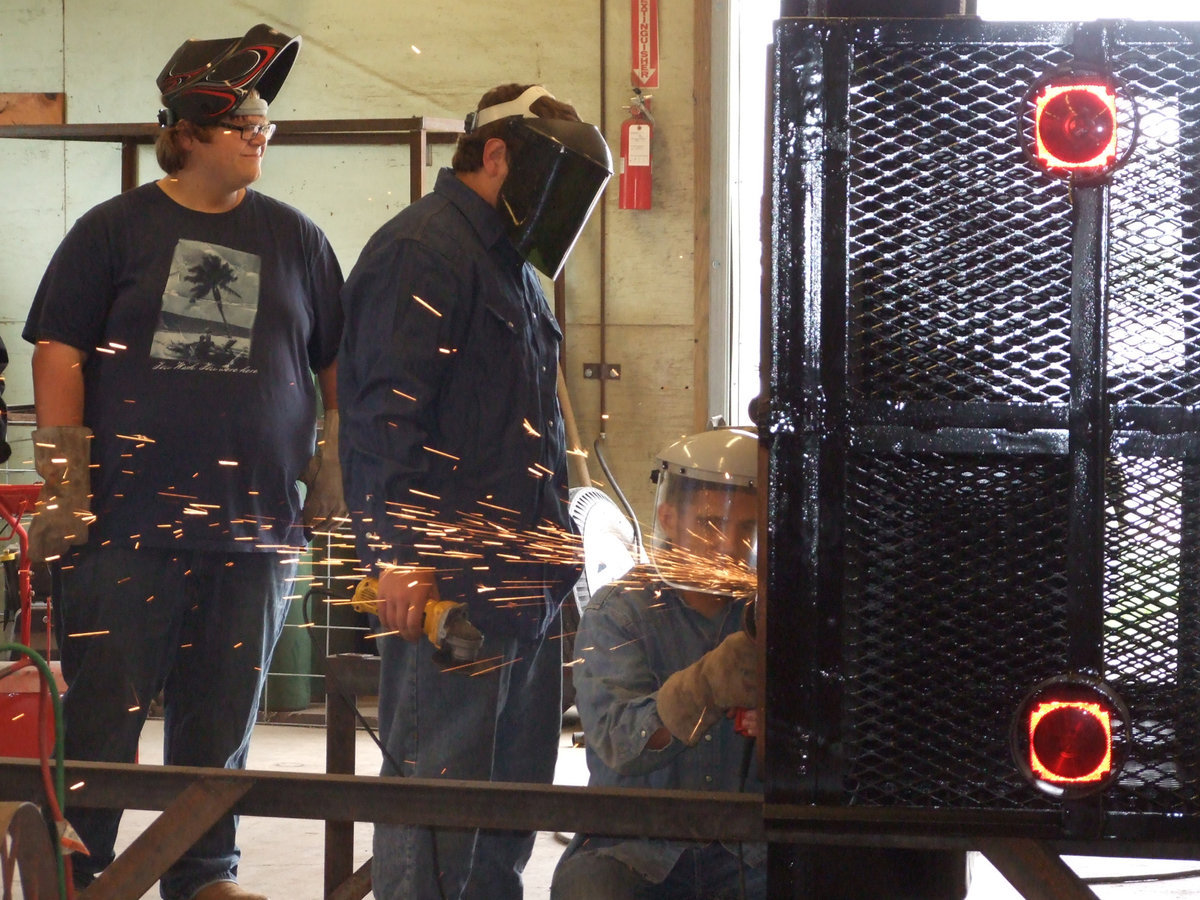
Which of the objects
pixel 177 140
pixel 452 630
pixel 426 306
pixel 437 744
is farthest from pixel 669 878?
pixel 177 140

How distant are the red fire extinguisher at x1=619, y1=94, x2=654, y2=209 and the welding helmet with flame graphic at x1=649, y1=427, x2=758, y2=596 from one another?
3.47 metres

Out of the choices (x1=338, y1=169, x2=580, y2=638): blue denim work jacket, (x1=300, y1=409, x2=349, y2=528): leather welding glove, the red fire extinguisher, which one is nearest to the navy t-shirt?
(x1=300, y1=409, x2=349, y2=528): leather welding glove

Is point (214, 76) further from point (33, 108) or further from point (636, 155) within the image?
point (33, 108)

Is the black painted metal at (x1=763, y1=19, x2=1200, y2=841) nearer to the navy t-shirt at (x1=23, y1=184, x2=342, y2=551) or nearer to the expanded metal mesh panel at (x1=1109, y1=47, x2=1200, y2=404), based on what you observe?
the expanded metal mesh panel at (x1=1109, y1=47, x2=1200, y2=404)

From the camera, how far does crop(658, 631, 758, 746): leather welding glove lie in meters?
1.75

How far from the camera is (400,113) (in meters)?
5.95

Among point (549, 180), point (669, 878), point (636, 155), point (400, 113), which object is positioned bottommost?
point (669, 878)

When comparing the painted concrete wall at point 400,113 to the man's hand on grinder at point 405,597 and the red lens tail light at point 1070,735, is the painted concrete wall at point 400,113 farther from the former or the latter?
the red lens tail light at point 1070,735

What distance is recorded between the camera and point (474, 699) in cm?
223

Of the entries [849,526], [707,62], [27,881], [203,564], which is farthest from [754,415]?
[707,62]

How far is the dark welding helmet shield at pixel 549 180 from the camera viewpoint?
2342 mm

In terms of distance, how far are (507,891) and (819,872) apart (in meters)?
1.12

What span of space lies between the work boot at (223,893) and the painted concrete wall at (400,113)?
3.27 m

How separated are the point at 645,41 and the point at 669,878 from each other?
4.29 m
